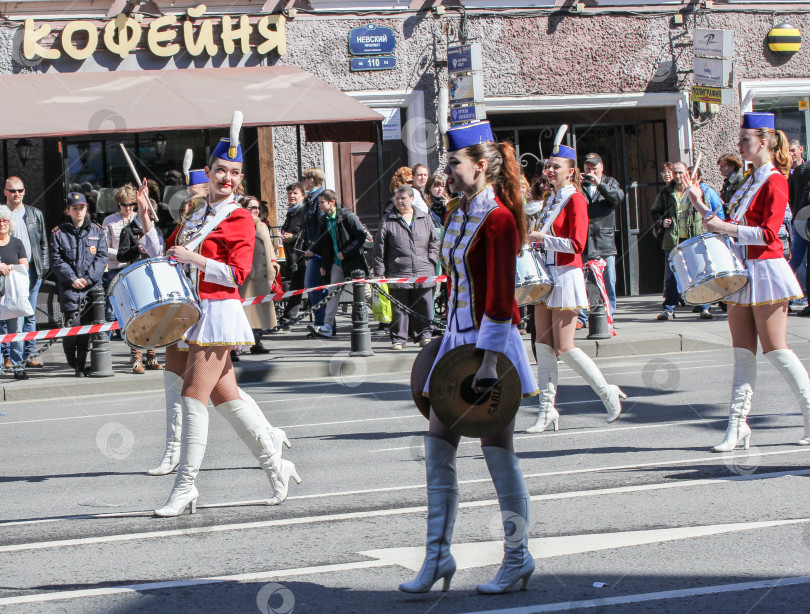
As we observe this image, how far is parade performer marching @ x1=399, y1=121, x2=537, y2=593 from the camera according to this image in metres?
4.52

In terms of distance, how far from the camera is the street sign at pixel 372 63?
17.7 metres

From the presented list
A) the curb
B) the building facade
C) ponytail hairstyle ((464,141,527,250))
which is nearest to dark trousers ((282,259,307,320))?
the building facade

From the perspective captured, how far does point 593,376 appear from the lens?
7984 mm

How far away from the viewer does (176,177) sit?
17219 mm

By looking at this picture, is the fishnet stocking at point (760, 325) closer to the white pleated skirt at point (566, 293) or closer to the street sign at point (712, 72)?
the white pleated skirt at point (566, 293)

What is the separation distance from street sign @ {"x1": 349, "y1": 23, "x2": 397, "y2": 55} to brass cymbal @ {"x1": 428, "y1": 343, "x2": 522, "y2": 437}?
1385 centimetres

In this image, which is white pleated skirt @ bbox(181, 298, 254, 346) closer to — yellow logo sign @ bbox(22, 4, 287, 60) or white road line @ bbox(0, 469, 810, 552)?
white road line @ bbox(0, 469, 810, 552)

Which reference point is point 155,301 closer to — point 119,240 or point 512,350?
point 512,350

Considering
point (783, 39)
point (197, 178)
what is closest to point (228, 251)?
point (197, 178)

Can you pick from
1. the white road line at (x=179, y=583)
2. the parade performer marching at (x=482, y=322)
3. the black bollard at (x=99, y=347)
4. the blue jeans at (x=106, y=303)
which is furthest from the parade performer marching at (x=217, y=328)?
the blue jeans at (x=106, y=303)

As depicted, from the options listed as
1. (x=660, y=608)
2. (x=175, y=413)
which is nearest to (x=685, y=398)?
(x=175, y=413)

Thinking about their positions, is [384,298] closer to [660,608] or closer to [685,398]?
[685,398]

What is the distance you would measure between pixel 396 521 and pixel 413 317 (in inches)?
304

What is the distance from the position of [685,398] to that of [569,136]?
9741 millimetres
